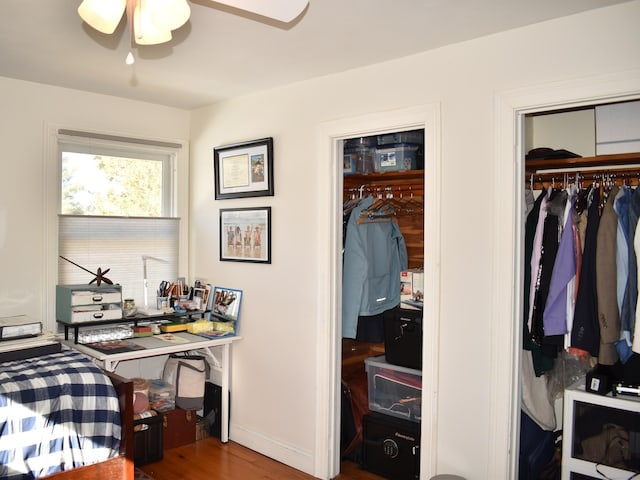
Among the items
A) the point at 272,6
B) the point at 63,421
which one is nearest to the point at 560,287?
the point at 272,6

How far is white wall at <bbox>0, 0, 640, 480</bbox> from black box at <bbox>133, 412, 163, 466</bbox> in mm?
583

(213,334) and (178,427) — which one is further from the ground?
(213,334)

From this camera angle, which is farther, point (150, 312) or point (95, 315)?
point (150, 312)

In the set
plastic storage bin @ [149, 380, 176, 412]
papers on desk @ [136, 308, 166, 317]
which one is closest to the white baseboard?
plastic storage bin @ [149, 380, 176, 412]

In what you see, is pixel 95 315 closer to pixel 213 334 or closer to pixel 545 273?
pixel 213 334

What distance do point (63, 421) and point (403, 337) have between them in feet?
6.43

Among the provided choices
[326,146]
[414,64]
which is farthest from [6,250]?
[414,64]

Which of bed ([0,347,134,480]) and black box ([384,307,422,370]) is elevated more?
black box ([384,307,422,370])

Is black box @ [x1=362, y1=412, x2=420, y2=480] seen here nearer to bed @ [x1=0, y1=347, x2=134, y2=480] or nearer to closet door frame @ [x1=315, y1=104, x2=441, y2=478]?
closet door frame @ [x1=315, y1=104, x2=441, y2=478]

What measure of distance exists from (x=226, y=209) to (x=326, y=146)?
1.07 metres

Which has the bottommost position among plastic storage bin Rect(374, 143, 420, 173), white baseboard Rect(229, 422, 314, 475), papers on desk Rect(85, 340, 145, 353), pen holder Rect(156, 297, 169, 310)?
white baseboard Rect(229, 422, 314, 475)

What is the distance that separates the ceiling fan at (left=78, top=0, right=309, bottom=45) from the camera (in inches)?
60.0

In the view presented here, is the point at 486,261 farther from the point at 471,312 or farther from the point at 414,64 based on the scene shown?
the point at 414,64

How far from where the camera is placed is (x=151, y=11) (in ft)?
5.05
